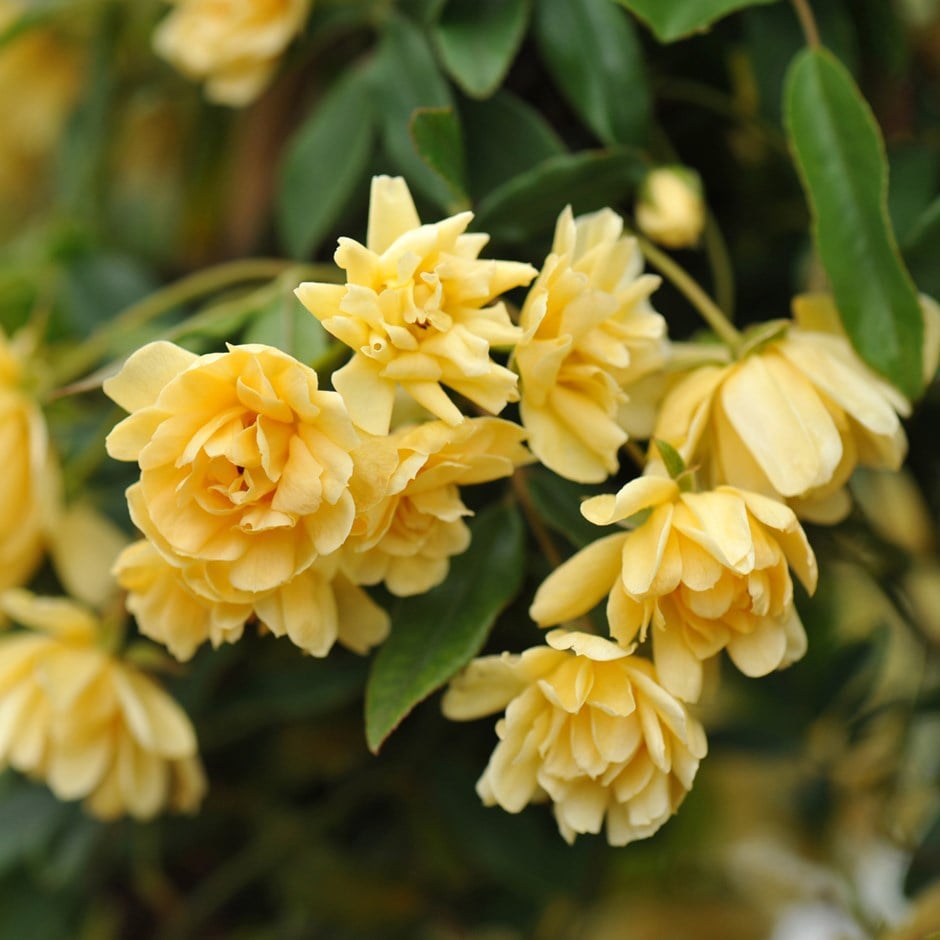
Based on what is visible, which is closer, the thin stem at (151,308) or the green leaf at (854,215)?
the green leaf at (854,215)

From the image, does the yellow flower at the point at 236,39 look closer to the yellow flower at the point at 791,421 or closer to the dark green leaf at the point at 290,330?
the dark green leaf at the point at 290,330

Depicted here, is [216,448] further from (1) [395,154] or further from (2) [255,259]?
(2) [255,259]

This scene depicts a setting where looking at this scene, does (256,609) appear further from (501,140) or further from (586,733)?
(501,140)

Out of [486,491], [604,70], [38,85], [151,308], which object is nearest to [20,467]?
[151,308]

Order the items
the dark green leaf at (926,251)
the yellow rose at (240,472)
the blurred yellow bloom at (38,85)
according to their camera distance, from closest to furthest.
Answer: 1. the yellow rose at (240,472)
2. the dark green leaf at (926,251)
3. the blurred yellow bloom at (38,85)

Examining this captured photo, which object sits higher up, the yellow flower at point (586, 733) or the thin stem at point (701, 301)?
the thin stem at point (701, 301)

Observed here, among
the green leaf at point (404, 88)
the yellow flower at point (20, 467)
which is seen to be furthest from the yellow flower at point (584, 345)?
the yellow flower at point (20, 467)
